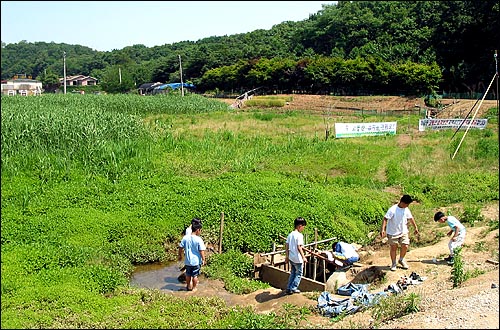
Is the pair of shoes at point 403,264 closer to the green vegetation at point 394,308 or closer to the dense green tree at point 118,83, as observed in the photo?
the green vegetation at point 394,308

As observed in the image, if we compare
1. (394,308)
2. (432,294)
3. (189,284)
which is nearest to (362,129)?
(189,284)

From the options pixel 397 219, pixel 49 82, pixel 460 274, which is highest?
pixel 49 82

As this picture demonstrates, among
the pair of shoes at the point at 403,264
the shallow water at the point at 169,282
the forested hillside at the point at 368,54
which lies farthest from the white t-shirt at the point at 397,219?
the forested hillside at the point at 368,54

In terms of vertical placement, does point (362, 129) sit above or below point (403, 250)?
above

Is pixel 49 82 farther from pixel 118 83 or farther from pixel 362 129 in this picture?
pixel 362 129

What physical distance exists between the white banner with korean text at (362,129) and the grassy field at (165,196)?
609mm

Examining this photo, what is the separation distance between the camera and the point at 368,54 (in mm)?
62094

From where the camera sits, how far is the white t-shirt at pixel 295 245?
30.5ft

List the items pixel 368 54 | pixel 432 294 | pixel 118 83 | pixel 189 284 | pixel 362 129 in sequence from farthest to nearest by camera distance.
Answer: pixel 118 83
pixel 368 54
pixel 362 129
pixel 189 284
pixel 432 294

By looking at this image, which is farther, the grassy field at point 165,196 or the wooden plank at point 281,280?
the wooden plank at point 281,280

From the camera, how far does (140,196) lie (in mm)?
14406

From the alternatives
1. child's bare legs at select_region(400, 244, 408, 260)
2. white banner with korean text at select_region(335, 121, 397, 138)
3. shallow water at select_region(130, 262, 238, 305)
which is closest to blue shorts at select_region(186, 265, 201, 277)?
shallow water at select_region(130, 262, 238, 305)

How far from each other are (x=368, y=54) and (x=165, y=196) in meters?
52.5

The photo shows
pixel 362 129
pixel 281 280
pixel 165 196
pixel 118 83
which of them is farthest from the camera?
pixel 118 83
